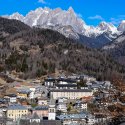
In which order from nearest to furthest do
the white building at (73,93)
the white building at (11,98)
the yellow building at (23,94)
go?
the white building at (11,98)
the yellow building at (23,94)
the white building at (73,93)

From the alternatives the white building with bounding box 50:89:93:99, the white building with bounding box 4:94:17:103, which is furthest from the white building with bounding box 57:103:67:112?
the white building with bounding box 50:89:93:99

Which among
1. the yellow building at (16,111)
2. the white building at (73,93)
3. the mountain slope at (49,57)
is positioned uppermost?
the mountain slope at (49,57)

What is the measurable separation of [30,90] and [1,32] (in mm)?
96633

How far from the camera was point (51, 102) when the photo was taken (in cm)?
6756

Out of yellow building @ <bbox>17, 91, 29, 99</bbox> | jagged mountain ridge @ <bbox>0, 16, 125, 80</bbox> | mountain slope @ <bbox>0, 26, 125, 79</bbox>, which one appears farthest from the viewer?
mountain slope @ <bbox>0, 26, 125, 79</bbox>

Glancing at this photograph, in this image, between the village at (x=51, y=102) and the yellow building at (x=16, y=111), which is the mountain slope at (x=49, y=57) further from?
the yellow building at (x=16, y=111)

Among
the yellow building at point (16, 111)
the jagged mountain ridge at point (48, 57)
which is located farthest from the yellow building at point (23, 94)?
the jagged mountain ridge at point (48, 57)

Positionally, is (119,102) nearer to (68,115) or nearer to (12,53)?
(68,115)

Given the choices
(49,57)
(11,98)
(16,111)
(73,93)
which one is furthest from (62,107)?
(49,57)

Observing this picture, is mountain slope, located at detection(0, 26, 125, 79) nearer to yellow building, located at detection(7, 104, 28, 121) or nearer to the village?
the village

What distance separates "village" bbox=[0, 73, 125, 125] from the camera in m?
56.0

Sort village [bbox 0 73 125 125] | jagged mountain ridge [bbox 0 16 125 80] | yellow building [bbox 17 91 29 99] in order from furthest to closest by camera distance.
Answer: jagged mountain ridge [bbox 0 16 125 80], yellow building [bbox 17 91 29 99], village [bbox 0 73 125 125]

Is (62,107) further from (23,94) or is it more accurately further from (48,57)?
(48,57)

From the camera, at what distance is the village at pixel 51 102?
184 ft
